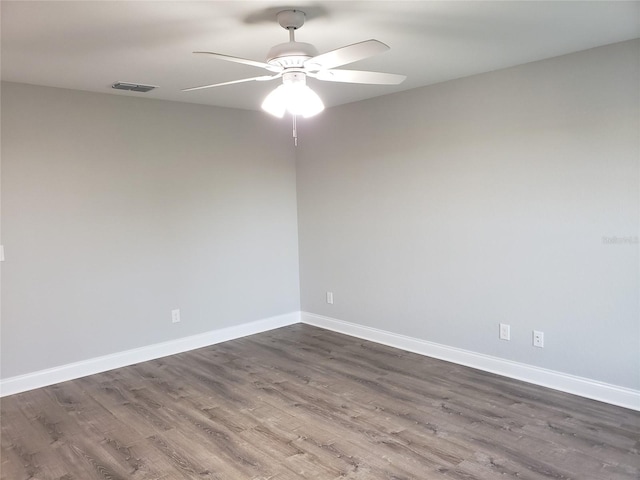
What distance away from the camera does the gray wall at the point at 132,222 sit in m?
3.68

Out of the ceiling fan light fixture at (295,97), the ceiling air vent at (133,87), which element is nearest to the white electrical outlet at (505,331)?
the ceiling fan light fixture at (295,97)

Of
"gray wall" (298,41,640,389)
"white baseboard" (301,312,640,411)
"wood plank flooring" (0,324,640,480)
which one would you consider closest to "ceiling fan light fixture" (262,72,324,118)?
"gray wall" (298,41,640,389)

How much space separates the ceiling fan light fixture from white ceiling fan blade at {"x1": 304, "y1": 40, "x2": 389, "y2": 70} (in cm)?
12

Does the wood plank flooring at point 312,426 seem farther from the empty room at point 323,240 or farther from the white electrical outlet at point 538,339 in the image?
the white electrical outlet at point 538,339

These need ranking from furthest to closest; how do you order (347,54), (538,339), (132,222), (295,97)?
(132,222) → (538,339) → (295,97) → (347,54)

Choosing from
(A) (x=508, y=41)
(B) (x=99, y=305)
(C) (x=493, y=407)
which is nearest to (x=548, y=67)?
(A) (x=508, y=41)

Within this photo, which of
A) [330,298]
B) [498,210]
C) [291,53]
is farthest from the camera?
[330,298]

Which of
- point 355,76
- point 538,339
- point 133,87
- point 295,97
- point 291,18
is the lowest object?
point 538,339

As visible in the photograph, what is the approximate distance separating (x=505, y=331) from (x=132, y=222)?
10.5 ft

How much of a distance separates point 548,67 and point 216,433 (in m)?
3.27

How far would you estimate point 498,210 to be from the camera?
3.71 meters

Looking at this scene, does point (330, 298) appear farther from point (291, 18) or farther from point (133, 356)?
point (291, 18)

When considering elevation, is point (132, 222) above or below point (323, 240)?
above

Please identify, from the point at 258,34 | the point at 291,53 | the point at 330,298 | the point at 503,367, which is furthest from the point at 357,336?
the point at 291,53
